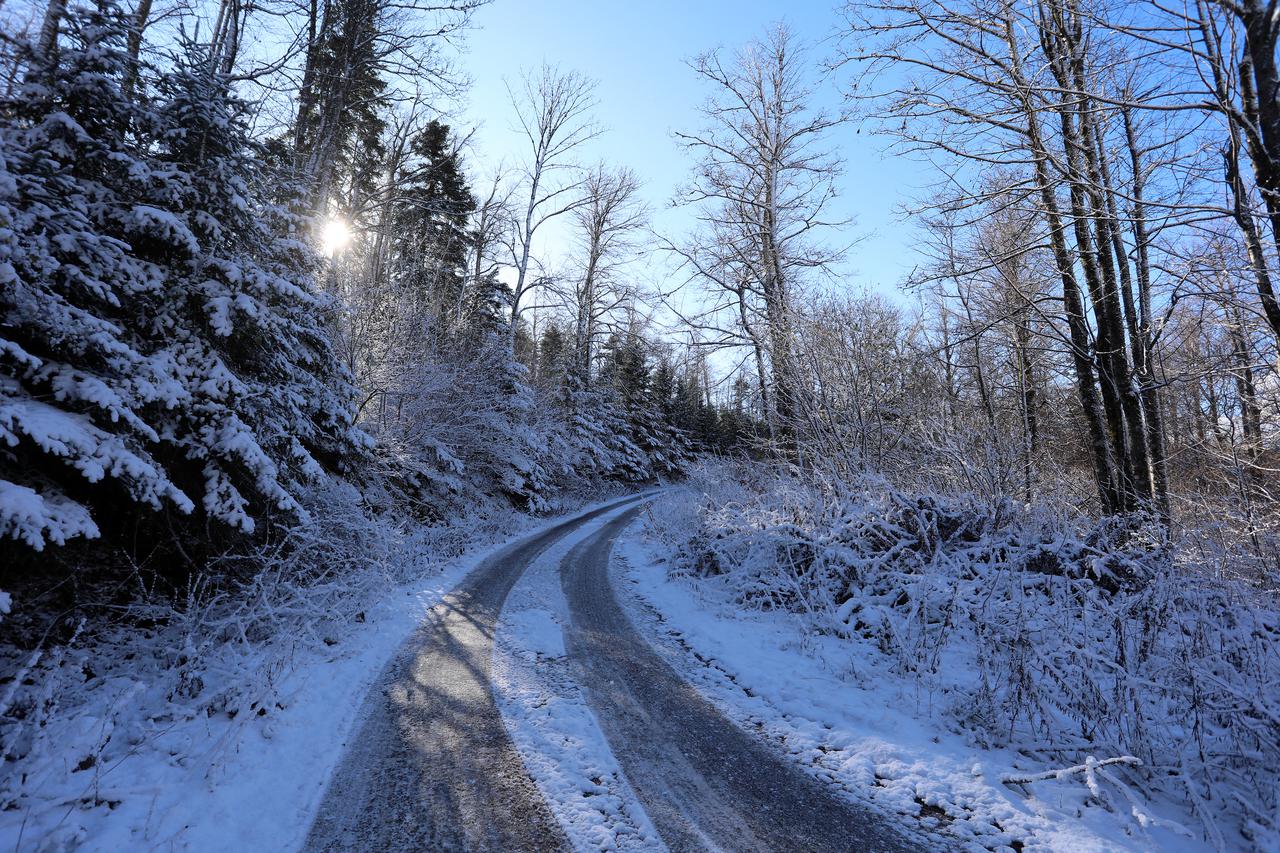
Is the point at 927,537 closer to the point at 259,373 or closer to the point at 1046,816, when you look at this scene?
the point at 1046,816

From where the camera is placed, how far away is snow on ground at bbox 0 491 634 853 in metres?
2.60

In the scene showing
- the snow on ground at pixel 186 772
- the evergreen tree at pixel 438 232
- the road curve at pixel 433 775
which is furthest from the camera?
the evergreen tree at pixel 438 232

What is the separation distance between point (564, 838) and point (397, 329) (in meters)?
13.1

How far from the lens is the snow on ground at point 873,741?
2.90 m

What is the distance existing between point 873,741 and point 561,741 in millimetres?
2346

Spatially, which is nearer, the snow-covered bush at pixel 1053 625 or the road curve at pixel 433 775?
the road curve at pixel 433 775

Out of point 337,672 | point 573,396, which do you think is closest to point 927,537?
point 337,672

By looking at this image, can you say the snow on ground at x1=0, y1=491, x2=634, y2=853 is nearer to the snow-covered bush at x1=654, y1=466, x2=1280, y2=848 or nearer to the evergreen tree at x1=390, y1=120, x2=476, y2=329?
the snow-covered bush at x1=654, y1=466, x2=1280, y2=848

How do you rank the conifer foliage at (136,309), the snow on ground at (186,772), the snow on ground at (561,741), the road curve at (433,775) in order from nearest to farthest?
the snow on ground at (186,772) → the road curve at (433,775) → the snow on ground at (561,741) → the conifer foliage at (136,309)

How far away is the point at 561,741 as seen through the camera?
3799mm

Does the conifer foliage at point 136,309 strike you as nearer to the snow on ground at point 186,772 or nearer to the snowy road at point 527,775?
the snow on ground at point 186,772

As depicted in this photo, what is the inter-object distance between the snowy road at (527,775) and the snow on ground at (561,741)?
0.09 meters

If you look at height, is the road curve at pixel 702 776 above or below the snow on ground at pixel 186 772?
below

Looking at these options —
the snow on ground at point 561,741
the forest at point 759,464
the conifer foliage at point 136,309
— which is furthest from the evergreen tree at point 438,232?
the snow on ground at point 561,741
